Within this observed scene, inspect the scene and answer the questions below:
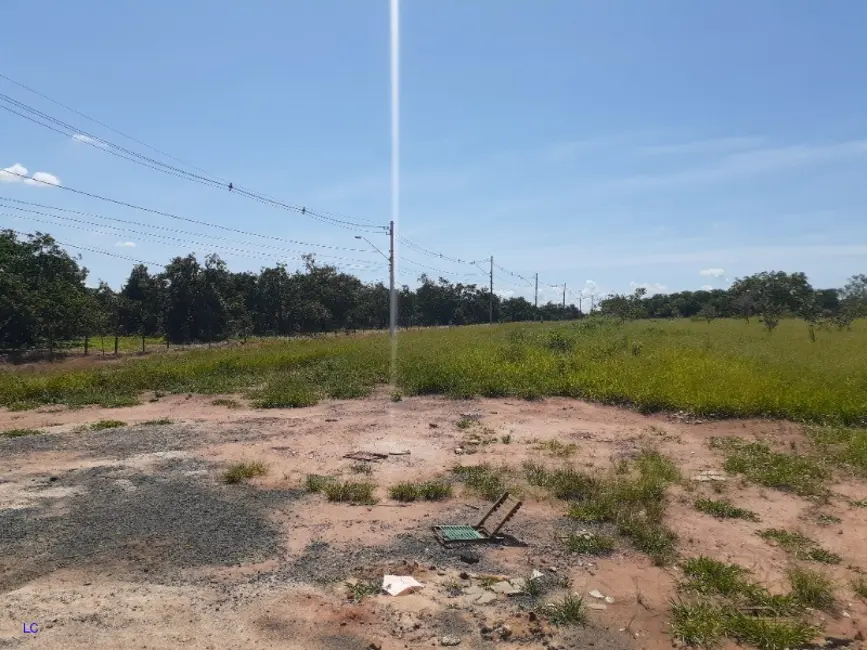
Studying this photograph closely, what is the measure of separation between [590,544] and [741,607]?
1374 millimetres

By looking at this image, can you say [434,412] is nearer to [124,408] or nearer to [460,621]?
[124,408]

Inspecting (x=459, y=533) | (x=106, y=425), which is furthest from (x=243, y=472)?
(x=106, y=425)

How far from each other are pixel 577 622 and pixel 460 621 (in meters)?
0.84

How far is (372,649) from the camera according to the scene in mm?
3723

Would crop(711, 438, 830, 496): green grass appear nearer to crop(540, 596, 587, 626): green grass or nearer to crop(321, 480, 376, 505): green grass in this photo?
crop(540, 596, 587, 626): green grass

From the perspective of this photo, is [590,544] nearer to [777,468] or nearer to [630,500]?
[630,500]

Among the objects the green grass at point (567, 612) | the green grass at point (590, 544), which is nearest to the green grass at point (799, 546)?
the green grass at point (590, 544)

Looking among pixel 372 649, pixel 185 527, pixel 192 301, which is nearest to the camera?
pixel 372 649

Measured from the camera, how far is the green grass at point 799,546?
17.4 feet

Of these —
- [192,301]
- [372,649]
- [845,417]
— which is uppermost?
[192,301]

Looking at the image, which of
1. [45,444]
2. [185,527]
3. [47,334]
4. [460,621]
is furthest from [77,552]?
[47,334]

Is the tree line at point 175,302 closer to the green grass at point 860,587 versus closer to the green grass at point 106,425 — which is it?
the green grass at point 106,425

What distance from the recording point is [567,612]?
163 inches

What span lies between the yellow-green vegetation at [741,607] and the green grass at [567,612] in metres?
0.62
